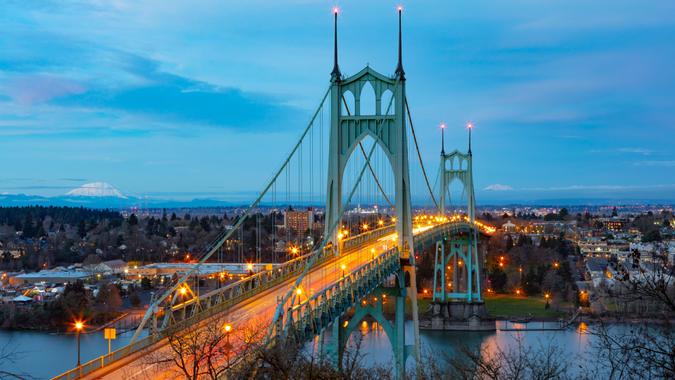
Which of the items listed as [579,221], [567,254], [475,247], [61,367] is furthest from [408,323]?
[579,221]

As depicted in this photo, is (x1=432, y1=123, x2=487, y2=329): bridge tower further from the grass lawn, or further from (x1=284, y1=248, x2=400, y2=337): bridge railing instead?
(x1=284, y1=248, x2=400, y2=337): bridge railing

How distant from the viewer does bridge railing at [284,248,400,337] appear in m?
16.4

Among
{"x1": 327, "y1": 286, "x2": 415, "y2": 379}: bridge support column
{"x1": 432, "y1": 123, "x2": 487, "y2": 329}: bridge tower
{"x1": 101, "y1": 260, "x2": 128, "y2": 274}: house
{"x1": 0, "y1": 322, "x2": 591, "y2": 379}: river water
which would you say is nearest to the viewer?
{"x1": 327, "y1": 286, "x2": 415, "y2": 379}: bridge support column

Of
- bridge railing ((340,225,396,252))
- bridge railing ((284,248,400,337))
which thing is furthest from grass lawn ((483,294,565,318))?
bridge railing ((284,248,400,337))

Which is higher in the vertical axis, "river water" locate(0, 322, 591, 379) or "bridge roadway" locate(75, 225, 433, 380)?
"bridge roadway" locate(75, 225, 433, 380)

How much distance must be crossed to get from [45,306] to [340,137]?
3155 centimetres

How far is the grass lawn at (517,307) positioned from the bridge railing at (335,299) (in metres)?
32.3

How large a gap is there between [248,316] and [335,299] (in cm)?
208

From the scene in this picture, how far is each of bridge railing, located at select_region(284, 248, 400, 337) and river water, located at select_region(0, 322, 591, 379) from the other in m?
9.15

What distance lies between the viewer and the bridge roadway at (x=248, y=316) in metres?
13.4

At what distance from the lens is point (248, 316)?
18.0 m

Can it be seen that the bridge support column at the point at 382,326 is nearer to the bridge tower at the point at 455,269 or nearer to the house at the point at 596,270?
the bridge tower at the point at 455,269

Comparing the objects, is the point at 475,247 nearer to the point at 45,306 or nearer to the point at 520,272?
the point at 520,272

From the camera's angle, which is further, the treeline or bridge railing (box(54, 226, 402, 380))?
the treeline
